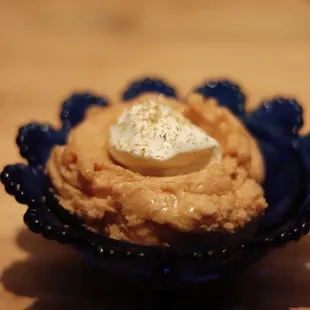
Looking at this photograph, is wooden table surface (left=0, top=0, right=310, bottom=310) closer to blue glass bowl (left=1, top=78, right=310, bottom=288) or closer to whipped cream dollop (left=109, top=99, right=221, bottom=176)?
blue glass bowl (left=1, top=78, right=310, bottom=288)

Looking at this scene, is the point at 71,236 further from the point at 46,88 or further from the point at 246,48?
the point at 246,48

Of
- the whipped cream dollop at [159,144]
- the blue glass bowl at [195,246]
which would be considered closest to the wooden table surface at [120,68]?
the blue glass bowl at [195,246]

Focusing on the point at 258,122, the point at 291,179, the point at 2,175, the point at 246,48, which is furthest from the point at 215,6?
the point at 2,175

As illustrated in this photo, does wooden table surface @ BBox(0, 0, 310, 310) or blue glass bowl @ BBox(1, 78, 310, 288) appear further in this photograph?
wooden table surface @ BBox(0, 0, 310, 310)

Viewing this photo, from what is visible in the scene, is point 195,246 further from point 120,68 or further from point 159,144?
point 120,68

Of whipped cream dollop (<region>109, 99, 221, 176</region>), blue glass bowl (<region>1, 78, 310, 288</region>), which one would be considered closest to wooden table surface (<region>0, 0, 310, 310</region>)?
blue glass bowl (<region>1, 78, 310, 288</region>)

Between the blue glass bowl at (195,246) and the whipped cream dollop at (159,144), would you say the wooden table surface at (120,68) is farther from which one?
the whipped cream dollop at (159,144)
